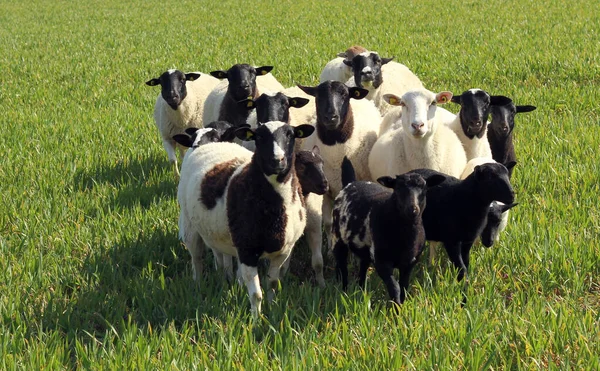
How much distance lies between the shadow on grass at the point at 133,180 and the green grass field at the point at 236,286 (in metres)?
0.03

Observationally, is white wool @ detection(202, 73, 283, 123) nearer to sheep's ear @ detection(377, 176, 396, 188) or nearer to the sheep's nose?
the sheep's nose

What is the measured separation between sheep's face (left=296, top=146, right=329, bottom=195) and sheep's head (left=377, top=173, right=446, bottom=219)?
671mm

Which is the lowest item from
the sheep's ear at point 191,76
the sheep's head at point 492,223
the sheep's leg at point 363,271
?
the sheep's leg at point 363,271

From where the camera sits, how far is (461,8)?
25.2 m

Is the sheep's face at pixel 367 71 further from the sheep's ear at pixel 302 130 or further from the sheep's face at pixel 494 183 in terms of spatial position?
the sheep's face at pixel 494 183

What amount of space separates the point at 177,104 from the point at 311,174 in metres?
3.62

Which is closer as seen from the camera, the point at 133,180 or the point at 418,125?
the point at 418,125

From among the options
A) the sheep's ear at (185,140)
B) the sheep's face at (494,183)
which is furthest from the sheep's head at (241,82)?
the sheep's face at (494,183)

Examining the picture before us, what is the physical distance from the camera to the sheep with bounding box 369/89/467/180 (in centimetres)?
582

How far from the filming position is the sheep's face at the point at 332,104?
5.93 metres

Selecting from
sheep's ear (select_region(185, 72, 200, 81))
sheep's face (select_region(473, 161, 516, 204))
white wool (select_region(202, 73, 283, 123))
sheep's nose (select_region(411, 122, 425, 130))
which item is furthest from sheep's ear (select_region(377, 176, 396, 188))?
sheep's ear (select_region(185, 72, 200, 81))

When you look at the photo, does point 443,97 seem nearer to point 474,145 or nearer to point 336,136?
point 474,145

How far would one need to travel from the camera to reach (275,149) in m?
4.45

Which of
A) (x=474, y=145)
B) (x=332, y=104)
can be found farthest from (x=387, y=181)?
(x=474, y=145)
